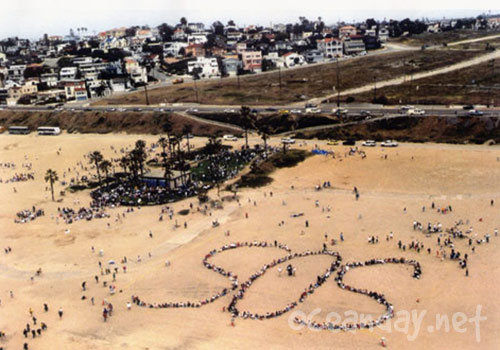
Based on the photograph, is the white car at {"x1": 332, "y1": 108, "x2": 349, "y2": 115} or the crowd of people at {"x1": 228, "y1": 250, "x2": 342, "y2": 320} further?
the white car at {"x1": 332, "y1": 108, "x2": 349, "y2": 115}

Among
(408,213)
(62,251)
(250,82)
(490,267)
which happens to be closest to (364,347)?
(490,267)

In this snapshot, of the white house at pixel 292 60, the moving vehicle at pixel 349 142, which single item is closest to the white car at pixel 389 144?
the moving vehicle at pixel 349 142

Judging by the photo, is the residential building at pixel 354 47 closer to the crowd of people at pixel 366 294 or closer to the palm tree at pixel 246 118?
the palm tree at pixel 246 118

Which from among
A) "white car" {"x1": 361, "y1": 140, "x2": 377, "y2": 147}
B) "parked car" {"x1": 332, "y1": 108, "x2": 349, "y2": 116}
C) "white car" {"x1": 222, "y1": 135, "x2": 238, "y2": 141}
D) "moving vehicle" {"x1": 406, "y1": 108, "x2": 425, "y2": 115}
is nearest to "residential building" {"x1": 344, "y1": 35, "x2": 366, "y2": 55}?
"parked car" {"x1": 332, "y1": 108, "x2": 349, "y2": 116}

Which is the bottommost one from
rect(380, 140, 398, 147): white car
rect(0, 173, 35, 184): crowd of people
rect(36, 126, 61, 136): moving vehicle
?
rect(0, 173, 35, 184): crowd of people

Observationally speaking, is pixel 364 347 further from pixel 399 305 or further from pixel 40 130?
pixel 40 130

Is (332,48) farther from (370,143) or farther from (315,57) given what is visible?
(370,143)

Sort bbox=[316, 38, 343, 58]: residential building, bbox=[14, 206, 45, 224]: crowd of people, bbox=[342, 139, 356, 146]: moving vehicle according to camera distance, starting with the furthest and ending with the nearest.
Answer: bbox=[316, 38, 343, 58]: residential building → bbox=[342, 139, 356, 146]: moving vehicle → bbox=[14, 206, 45, 224]: crowd of people

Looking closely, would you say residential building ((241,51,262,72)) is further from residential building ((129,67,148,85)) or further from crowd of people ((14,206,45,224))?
crowd of people ((14,206,45,224))
